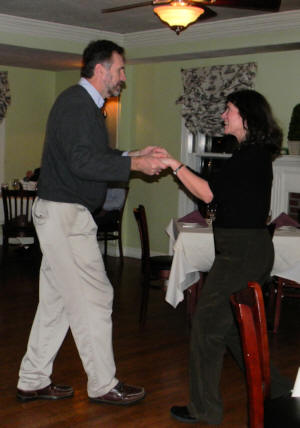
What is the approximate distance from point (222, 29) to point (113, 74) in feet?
13.3

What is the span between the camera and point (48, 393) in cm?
361

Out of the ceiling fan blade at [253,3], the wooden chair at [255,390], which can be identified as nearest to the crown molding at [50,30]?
the ceiling fan blade at [253,3]

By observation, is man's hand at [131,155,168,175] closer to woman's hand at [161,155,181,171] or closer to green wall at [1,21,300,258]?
woman's hand at [161,155,181,171]

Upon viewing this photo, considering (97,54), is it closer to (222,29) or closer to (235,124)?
(235,124)

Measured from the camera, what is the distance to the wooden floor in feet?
11.3

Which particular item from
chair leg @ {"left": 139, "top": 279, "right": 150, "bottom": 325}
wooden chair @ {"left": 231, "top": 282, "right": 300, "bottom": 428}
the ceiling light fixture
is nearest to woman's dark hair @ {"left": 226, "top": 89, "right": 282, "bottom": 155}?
wooden chair @ {"left": 231, "top": 282, "right": 300, "bottom": 428}

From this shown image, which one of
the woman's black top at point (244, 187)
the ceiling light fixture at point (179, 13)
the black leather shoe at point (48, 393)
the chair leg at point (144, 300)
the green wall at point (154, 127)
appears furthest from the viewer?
the green wall at point (154, 127)

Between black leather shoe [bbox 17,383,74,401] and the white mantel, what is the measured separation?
4.18 meters

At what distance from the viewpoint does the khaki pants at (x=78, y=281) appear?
332 centimetres

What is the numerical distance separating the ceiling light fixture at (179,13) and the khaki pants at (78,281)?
2006 mm

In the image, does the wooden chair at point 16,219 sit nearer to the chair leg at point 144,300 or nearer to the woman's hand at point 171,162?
the chair leg at point 144,300

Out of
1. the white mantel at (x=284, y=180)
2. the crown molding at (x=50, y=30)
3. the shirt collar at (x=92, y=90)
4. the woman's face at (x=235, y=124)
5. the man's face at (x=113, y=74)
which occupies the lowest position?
the white mantel at (x=284, y=180)

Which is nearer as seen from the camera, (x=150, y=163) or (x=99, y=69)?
(x=150, y=163)

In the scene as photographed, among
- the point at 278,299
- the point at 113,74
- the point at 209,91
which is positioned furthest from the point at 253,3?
the point at 209,91
